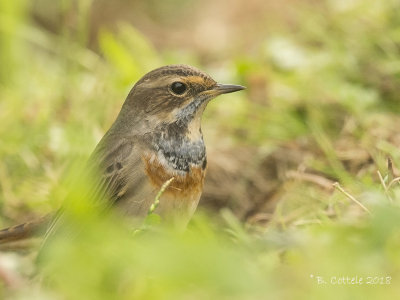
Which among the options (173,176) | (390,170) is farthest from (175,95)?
(390,170)

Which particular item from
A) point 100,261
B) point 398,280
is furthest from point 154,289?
point 398,280

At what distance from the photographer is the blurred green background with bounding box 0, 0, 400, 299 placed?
2838mm

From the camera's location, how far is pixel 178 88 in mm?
5191

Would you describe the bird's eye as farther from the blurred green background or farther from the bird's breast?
the blurred green background

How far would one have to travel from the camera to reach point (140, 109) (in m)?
5.26

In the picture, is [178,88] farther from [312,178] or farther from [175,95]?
[312,178]

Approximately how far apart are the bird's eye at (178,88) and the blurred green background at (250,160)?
832 millimetres

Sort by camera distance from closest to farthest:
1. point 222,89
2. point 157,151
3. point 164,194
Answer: point 164,194 < point 157,151 < point 222,89

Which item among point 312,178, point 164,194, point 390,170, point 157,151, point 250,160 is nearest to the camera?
point 390,170

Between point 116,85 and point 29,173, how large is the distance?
1380 mm

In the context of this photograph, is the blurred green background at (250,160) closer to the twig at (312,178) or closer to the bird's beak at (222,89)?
the twig at (312,178)

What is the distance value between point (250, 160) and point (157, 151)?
199 cm

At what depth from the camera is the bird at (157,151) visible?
483 cm

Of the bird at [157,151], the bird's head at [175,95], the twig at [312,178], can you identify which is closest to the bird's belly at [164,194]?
the bird at [157,151]
